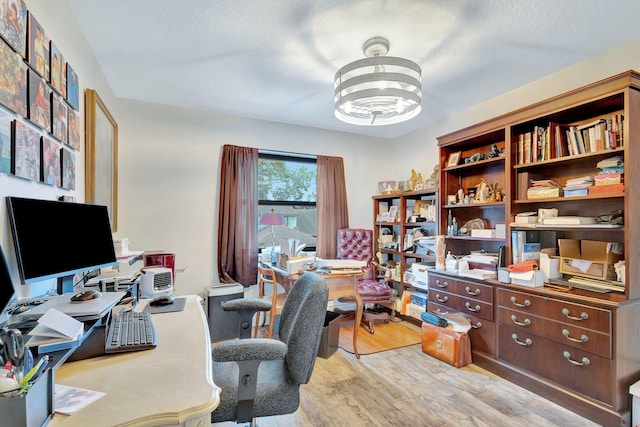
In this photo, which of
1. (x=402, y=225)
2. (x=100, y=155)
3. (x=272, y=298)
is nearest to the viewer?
(x=100, y=155)

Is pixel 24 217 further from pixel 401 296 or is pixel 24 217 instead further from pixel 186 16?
pixel 401 296

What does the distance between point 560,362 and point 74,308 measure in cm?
286

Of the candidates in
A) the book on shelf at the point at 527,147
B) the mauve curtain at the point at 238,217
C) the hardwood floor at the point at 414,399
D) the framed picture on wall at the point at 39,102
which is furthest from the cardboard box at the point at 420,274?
the framed picture on wall at the point at 39,102

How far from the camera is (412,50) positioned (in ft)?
7.45

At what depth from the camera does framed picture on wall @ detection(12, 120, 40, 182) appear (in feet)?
3.90

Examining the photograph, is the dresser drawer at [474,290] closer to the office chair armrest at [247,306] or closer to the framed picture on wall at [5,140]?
the office chair armrest at [247,306]

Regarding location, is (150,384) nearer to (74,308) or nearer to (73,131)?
(74,308)

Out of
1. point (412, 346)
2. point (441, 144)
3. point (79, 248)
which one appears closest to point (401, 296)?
point (412, 346)

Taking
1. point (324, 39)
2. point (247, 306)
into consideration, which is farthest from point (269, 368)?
point (324, 39)

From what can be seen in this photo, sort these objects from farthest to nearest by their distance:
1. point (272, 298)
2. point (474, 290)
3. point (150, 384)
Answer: point (272, 298) < point (474, 290) < point (150, 384)

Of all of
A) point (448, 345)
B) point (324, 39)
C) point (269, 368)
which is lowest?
point (448, 345)

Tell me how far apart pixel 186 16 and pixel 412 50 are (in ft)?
5.25

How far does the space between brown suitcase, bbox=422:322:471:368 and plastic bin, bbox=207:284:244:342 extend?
6.40ft

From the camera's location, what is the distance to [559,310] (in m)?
2.08
